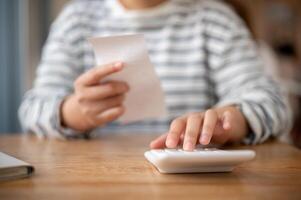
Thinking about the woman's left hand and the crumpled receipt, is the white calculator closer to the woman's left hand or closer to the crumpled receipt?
the woman's left hand

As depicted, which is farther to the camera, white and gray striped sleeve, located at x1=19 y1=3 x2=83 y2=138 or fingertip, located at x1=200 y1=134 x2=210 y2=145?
white and gray striped sleeve, located at x1=19 y1=3 x2=83 y2=138

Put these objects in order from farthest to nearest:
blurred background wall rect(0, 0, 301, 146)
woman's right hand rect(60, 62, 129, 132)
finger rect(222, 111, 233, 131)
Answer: blurred background wall rect(0, 0, 301, 146) < woman's right hand rect(60, 62, 129, 132) < finger rect(222, 111, 233, 131)

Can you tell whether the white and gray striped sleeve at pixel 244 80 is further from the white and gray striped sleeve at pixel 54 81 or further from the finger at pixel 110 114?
the white and gray striped sleeve at pixel 54 81

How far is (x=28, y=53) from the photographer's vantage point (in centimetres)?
221

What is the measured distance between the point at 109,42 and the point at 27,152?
0.71ft

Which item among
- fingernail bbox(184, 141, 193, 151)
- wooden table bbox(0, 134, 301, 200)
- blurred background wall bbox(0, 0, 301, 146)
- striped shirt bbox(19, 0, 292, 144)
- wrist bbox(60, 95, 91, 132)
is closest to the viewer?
wooden table bbox(0, 134, 301, 200)

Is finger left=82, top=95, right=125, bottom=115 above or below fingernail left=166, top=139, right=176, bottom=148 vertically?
above

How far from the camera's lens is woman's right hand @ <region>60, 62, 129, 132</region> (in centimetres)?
A: 85

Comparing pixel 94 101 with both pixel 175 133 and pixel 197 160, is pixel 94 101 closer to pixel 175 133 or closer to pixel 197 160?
pixel 175 133

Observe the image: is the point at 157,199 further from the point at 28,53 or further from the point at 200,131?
the point at 28,53

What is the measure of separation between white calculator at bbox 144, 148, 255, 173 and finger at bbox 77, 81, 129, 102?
30cm

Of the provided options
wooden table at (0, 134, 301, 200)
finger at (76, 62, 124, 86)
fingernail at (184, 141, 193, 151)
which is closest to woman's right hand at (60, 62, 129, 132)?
finger at (76, 62, 124, 86)

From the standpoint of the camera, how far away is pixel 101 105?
908mm

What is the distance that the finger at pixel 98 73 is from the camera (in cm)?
80
